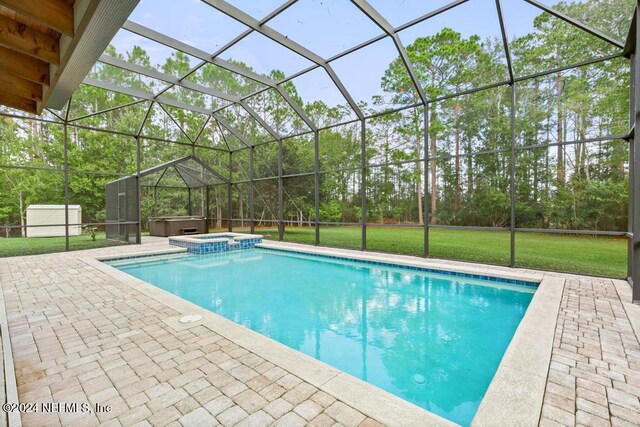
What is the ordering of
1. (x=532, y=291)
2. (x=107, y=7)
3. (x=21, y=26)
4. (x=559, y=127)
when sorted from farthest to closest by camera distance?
(x=559, y=127) → (x=532, y=291) → (x=21, y=26) → (x=107, y=7)

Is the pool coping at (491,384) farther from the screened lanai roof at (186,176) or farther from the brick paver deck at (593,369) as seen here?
the screened lanai roof at (186,176)

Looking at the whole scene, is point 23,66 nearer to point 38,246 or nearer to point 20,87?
point 20,87

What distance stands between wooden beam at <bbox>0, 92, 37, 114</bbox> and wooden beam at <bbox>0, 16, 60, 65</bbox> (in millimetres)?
1126

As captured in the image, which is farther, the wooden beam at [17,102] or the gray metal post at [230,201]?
the gray metal post at [230,201]

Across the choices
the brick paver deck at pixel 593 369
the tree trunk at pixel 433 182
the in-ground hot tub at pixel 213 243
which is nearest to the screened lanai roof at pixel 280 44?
the in-ground hot tub at pixel 213 243

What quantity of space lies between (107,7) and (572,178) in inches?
620

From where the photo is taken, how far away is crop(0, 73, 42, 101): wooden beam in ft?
8.05

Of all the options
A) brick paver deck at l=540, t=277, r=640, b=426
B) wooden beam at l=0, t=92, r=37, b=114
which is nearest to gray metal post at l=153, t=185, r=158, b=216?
wooden beam at l=0, t=92, r=37, b=114

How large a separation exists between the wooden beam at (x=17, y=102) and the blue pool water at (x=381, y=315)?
3177mm

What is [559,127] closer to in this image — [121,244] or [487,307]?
[487,307]

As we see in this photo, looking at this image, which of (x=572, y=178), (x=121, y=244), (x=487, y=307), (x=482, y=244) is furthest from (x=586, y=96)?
(x=121, y=244)

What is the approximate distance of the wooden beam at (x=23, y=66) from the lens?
7.18 ft

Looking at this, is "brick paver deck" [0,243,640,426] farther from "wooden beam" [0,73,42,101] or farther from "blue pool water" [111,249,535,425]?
"wooden beam" [0,73,42,101]

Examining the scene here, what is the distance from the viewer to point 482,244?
12078 mm
